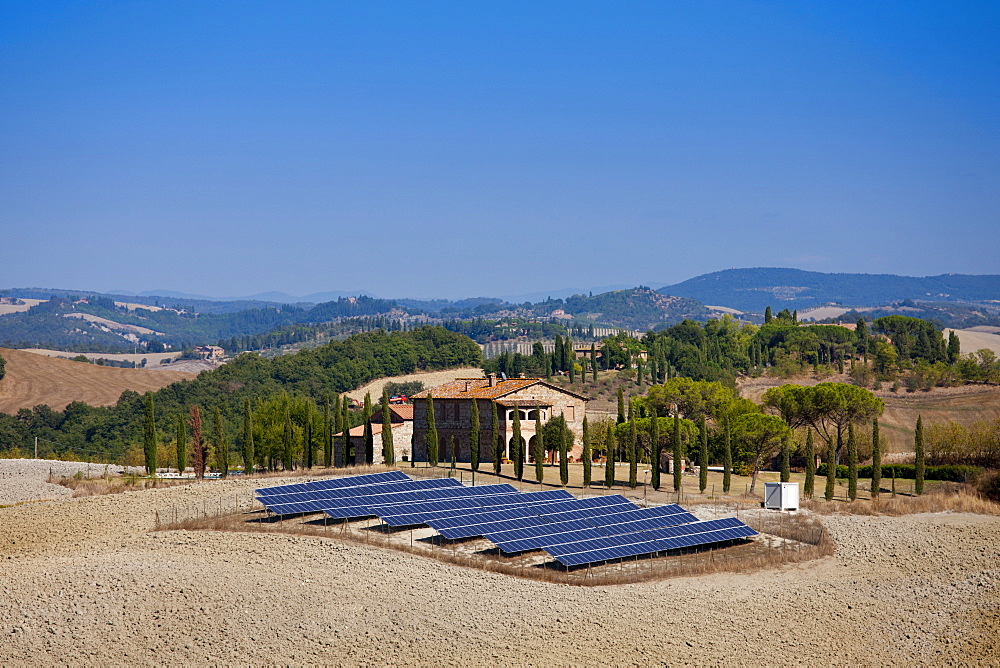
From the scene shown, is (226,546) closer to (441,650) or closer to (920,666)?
(441,650)

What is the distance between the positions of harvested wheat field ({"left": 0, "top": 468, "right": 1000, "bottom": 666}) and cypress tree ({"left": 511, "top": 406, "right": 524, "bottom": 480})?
19406 mm

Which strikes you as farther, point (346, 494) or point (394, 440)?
point (394, 440)

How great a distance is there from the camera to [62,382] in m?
161

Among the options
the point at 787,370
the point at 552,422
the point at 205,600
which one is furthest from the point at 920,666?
the point at 787,370

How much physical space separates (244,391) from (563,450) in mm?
89869

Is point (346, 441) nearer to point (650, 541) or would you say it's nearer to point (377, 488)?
point (377, 488)

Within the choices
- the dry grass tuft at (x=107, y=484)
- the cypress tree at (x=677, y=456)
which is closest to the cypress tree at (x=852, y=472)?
the cypress tree at (x=677, y=456)

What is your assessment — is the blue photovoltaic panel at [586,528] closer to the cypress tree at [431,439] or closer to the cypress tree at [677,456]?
the cypress tree at [677,456]

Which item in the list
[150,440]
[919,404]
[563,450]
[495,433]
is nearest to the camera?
[563,450]

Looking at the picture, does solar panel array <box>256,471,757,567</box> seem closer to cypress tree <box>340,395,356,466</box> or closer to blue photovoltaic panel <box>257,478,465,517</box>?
blue photovoltaic panel <box>257,478,465,517</box>

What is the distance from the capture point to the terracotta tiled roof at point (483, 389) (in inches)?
2731

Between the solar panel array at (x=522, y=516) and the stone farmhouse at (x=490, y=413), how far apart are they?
52.3ft

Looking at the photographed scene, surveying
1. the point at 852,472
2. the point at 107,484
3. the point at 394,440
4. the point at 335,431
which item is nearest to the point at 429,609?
the point at 852,472

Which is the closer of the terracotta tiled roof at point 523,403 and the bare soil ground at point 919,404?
the terracotta tiled roof at point 523,403
